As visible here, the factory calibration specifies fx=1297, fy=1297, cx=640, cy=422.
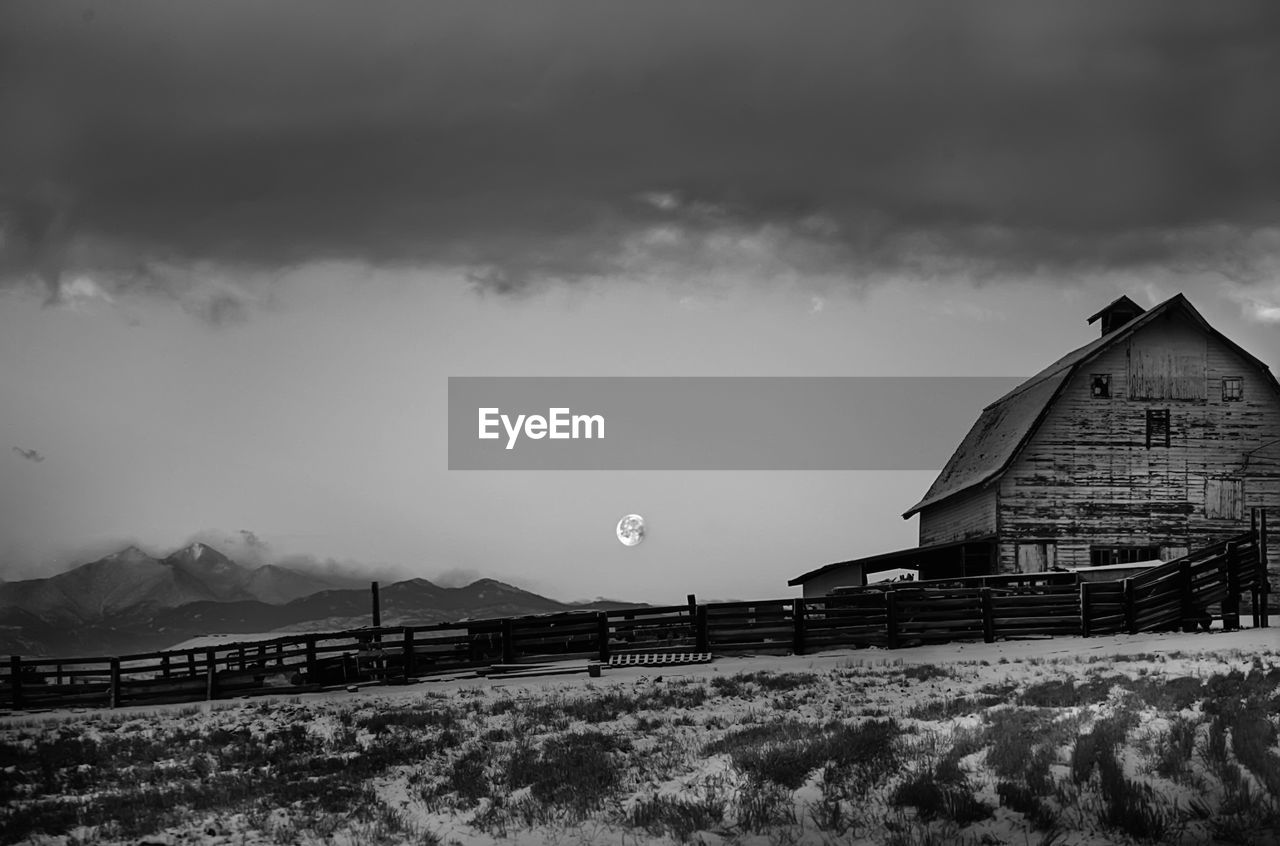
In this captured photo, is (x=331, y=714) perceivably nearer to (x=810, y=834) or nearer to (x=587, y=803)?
(x=587, y=803)

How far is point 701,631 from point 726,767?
1841 cm

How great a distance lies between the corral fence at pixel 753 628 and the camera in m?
31.8

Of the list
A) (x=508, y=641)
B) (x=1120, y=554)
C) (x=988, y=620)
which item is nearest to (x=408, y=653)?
(x=508, y=641)

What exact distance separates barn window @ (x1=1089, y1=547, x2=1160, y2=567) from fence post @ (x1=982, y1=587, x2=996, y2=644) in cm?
1307

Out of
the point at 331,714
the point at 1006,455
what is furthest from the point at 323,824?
the point at 1006,455

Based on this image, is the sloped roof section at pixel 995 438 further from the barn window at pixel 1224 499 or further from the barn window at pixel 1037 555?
the barn window at pixel 1224 499

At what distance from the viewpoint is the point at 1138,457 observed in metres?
44.2

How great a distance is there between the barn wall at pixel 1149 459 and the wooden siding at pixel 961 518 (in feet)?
2.80

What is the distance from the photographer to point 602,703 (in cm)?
2180

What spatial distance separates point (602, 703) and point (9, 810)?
31.7 feet

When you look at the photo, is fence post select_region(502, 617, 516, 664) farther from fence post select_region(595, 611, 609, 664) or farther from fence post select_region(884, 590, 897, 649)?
fence post select_region(884, 590, 897, 649)

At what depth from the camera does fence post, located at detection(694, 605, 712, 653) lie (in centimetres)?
3291

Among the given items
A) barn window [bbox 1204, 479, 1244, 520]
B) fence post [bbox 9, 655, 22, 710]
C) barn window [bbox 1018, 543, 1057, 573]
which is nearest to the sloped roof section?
barn window [bbox 1018, 543, 1057, 573]

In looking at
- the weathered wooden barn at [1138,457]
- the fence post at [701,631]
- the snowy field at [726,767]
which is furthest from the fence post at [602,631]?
the weathered wooden barn at [1138,457]
